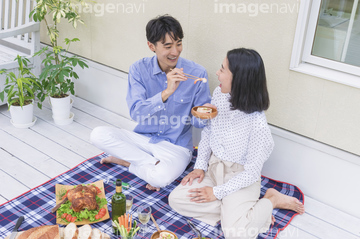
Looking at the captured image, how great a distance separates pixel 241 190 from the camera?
2289 millimetres

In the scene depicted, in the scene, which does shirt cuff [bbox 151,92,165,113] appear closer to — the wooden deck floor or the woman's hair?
the woman's hair

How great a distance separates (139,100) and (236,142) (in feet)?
2.14

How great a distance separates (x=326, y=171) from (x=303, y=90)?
52 cm

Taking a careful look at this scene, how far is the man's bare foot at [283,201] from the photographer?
241 centimetres

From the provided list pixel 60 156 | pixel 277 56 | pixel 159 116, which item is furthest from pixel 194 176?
pixel 60 156

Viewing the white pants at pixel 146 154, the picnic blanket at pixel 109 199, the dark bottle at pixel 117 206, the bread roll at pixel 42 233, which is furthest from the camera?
the white pants at pixel 146 154

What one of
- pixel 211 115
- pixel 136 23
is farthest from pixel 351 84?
pixel 136 23

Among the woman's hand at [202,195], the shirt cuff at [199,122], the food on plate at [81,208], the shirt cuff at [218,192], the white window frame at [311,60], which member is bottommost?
the food on plate at [81,208]

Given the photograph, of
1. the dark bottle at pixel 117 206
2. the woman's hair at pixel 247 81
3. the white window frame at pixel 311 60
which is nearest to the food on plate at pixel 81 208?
the dark bottle at pixel 117 206

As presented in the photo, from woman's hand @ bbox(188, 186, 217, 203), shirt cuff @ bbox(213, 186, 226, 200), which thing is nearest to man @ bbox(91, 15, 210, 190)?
woman's hand @ bbox(188, 186, 217, 203)

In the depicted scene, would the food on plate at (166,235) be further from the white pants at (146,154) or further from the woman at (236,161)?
the white pants at (146,154)

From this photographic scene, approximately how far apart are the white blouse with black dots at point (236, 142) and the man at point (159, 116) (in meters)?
0.14

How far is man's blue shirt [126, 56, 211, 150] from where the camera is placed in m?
2.59

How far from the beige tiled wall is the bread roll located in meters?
1.46
